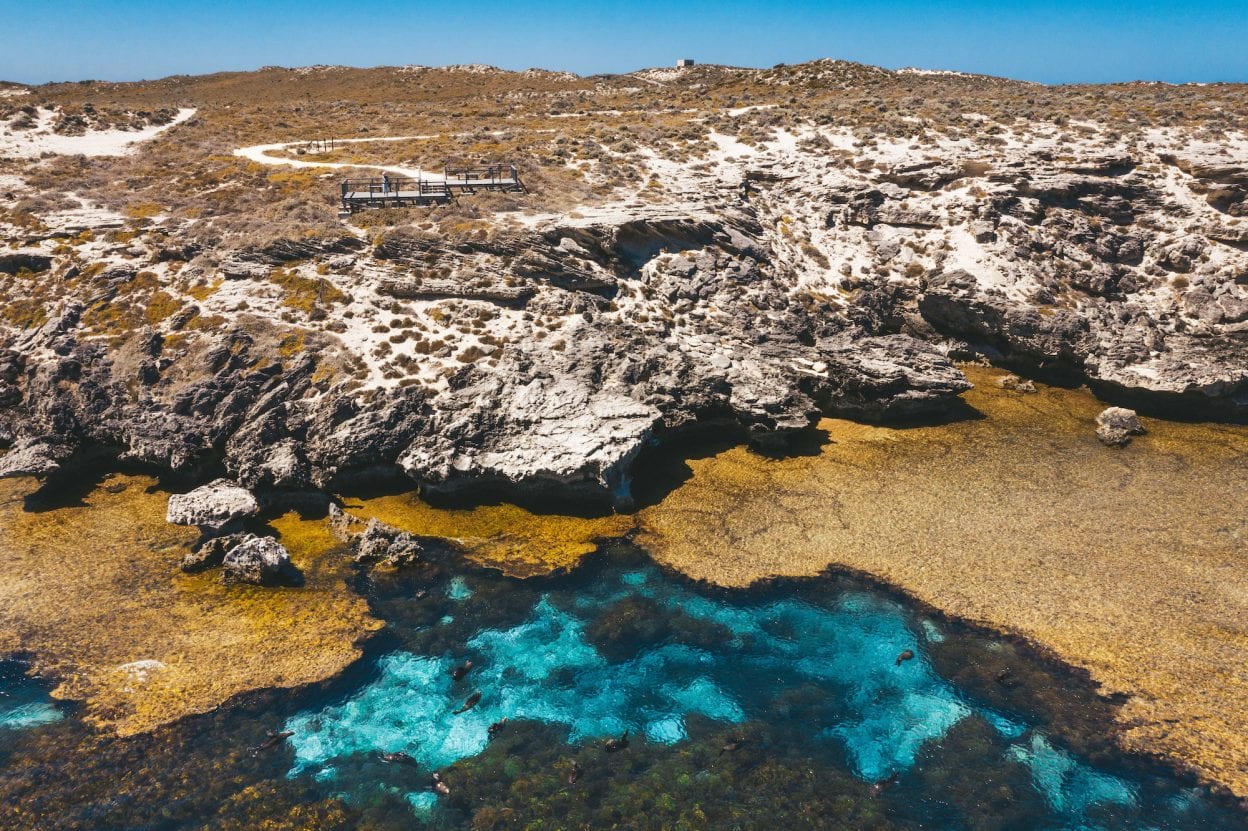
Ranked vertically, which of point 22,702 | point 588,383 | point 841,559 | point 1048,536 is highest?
point 588,383

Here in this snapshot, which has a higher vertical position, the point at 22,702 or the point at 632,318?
the point at 632,318

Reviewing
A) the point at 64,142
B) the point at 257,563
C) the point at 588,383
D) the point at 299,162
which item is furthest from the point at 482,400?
the point at 64,142

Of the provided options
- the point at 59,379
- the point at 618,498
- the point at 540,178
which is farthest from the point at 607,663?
the point at 540,178

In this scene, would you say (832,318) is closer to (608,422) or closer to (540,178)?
(608,422)

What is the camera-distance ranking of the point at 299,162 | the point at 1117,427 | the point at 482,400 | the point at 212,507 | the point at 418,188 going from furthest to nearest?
the point at 299,162 → the point at 418,188 → the point at 1117,427 → the point at 482,400 → the point at 212,507

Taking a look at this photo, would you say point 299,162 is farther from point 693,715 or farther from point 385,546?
point 693,715

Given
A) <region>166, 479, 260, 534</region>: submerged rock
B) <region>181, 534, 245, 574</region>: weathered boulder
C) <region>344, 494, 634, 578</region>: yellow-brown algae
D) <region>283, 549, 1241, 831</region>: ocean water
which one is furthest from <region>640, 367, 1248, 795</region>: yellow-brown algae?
<region>166, 479, 260, 534</region>: submerged rock
